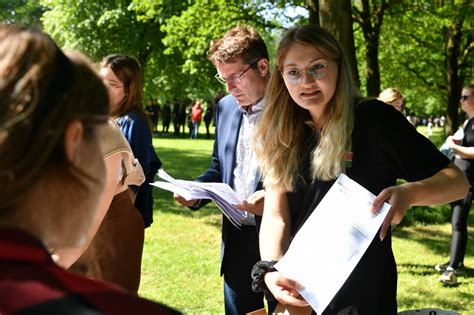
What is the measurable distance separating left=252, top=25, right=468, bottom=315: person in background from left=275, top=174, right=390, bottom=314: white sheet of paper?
0.05 meters

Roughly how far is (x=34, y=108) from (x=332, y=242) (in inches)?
52.1

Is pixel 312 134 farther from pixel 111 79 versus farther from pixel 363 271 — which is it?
pixel 111 79

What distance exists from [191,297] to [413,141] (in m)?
4.10

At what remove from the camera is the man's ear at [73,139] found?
1.06 meters

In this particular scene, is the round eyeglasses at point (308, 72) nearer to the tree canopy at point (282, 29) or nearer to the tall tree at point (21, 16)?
the tall tree at point (21, 16)

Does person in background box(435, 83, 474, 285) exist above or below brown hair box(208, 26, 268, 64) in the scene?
below

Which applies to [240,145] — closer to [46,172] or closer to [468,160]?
[46,172]

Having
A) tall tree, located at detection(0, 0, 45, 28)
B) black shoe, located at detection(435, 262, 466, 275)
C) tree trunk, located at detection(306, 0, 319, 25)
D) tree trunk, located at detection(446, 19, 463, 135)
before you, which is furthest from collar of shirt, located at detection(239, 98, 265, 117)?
tree trunk, located at detection(446, 19, 463, 135)

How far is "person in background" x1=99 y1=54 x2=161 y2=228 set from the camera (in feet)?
12.3

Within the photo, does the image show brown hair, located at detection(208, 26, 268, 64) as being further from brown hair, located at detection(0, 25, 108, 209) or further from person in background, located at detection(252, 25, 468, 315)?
brown hair, located at detection(0, 25, 108, 209)

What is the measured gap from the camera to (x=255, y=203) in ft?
9.40

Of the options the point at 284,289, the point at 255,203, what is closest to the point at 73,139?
the point at 284,289

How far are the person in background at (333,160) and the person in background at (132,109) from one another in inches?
60.4

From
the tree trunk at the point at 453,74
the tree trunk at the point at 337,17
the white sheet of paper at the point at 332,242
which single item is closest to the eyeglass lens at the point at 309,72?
the white sheet of paper at the point at 332,242
